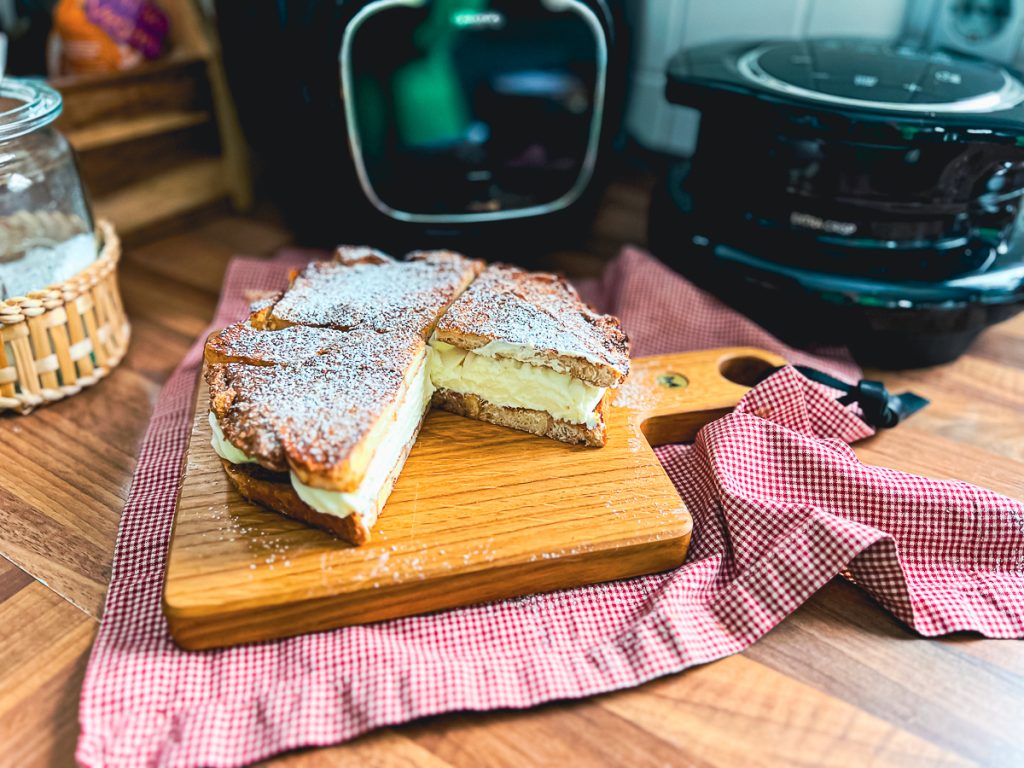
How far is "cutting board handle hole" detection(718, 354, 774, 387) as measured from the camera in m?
0.99

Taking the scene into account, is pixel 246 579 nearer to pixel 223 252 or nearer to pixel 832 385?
pixel 832 385

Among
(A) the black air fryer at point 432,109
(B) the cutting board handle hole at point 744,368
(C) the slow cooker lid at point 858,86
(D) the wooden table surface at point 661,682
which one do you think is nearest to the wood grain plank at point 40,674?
(D) the wooden table surface at point 661,682

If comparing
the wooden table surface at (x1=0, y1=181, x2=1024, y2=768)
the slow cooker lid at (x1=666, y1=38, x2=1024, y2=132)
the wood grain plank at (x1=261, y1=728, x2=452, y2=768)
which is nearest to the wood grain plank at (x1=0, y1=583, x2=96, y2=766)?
the wooden table surface at (x1=0, y1=181, x2=1024, y2=768)

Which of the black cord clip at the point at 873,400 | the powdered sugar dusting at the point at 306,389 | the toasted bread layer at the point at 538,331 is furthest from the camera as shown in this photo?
the black cord clip at the point at 873,400

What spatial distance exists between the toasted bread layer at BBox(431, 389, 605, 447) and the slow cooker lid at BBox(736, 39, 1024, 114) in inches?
17.6

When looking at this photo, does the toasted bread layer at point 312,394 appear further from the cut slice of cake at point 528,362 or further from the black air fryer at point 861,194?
the black air fryer at point 861,194

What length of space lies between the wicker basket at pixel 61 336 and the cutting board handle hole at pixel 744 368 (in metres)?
0.73

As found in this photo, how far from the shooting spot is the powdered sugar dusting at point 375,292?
0.88m

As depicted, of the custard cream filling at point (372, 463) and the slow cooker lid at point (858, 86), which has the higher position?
the slow cooker lid at point (858, 86)

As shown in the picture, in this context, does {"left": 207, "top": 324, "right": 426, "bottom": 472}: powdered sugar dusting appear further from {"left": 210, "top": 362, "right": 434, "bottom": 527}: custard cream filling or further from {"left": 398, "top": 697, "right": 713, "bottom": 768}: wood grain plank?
{"left": 398, "top": 697, "right": 713, "bottom": 768}: wood grain plank

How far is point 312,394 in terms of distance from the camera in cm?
76

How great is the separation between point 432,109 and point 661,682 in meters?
0.78

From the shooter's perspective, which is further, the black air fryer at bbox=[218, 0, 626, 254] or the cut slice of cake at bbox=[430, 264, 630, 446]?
the black air fryer at bbox=[218, 0, 626, 254]

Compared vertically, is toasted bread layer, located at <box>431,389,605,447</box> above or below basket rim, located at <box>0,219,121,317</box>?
below
